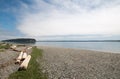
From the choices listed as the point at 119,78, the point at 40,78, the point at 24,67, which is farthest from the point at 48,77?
the point at 119,78

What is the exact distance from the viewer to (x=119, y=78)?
13.0 metres

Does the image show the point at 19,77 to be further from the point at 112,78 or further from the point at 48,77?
the point at 112,78

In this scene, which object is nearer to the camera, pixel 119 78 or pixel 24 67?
pixel 119 78

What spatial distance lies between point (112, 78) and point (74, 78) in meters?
3.62

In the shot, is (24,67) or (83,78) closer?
(83,78)

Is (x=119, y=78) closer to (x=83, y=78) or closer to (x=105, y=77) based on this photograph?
(x=105, y=77)

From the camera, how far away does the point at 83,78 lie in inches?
522

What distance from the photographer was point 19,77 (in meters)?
13.5

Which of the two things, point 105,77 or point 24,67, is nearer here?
point 105,77

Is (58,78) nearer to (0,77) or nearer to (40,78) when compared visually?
(40,78)

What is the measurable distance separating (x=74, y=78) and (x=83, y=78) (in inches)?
34.2

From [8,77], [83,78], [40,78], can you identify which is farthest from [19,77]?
[83,78]

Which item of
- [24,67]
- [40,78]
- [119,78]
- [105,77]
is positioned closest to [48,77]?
[40,78]

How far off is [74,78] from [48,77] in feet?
8.54
